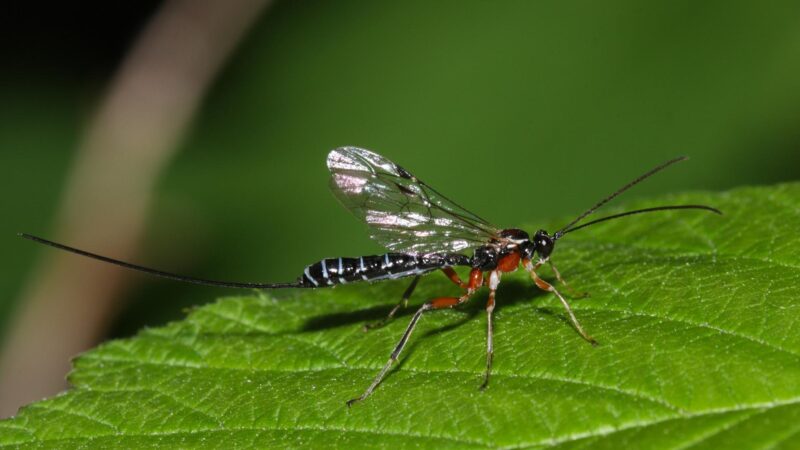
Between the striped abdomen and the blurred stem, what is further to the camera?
the blurred stem

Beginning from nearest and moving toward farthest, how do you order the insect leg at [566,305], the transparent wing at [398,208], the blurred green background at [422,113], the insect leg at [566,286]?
the insect leg at [566,305] → the insect leg at [566,286] → the transparent wing at [398,208] → the blurred green background at [422,113]

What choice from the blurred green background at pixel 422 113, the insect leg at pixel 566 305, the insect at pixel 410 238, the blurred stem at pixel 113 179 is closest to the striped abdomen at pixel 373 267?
the insect at pixel 410 238

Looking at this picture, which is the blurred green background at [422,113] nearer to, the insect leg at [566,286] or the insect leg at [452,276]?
the insect leg at [452,276]

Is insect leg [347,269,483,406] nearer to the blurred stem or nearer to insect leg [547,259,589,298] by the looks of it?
insect leg [547,259,589,298]

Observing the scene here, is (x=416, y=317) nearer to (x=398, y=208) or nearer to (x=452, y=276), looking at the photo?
(x=452, y=276)

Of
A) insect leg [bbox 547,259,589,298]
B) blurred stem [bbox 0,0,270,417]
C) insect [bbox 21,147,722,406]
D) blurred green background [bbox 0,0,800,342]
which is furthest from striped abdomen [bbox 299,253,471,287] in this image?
blurred green background [bbox 0,0,800,342]

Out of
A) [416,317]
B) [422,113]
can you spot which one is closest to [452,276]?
[416,317]
